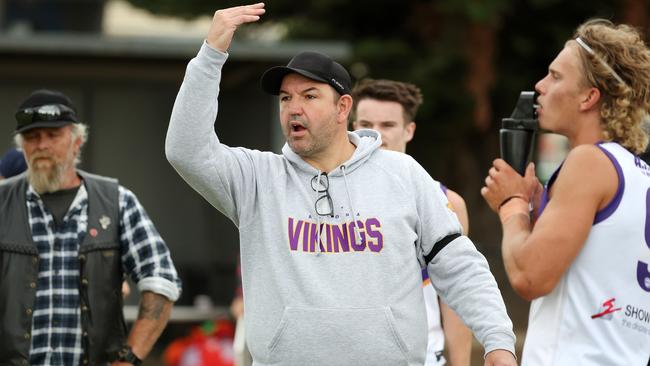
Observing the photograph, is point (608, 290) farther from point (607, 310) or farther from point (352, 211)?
point (352, 211)

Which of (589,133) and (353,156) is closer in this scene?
(589,133)

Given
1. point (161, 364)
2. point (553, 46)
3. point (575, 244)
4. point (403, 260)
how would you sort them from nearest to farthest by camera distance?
point (575, 244), point (403, 260), point (161, 364), point (553, 46)

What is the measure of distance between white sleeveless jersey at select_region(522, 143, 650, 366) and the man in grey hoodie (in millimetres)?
247

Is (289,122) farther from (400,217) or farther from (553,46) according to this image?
(553,46)

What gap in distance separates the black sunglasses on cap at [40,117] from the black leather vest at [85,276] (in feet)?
0.86

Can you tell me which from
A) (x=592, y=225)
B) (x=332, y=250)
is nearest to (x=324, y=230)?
(x=332, y=250)

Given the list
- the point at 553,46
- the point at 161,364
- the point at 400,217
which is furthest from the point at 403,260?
the point at 553,46

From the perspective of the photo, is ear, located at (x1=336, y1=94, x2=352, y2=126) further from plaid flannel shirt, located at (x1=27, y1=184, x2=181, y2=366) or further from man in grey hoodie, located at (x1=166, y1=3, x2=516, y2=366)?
plaid flannel shirt, located at (x1=27, y1=184, x2=181, y2=366)

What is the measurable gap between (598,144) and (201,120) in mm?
1416

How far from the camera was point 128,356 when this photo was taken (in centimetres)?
540

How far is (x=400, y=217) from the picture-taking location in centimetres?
429

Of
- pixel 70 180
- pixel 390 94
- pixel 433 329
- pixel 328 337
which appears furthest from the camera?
pixel 390 94

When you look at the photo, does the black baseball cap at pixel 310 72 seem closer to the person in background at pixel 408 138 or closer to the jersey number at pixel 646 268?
the jersey number at pixel 646 268

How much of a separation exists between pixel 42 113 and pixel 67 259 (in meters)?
0.72
